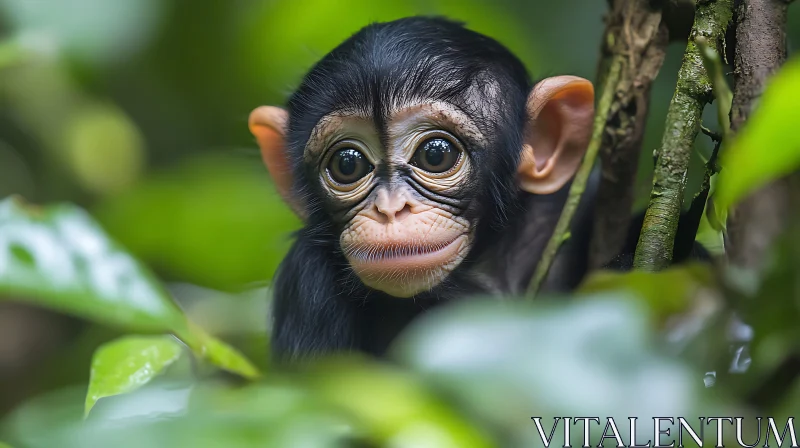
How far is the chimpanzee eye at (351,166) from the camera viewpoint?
10.8 feet

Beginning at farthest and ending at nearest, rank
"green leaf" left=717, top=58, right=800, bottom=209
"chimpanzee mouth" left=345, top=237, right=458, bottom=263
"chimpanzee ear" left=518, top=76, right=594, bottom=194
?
"chimpanzee ear" left=518, top=76, right=594, bottom=194 → "chimpanzee mouth" left=345, top=237, right=458, bottom=263 → "green leaf" left=717, top=58, right=800, bottom=209

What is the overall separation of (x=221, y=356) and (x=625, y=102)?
1.55 m

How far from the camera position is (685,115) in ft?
7.27

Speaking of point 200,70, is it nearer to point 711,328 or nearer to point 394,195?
point 394,195

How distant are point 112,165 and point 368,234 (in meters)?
4.34

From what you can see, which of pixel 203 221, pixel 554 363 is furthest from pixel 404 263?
pixel 203 221

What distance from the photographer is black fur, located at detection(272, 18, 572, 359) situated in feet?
10.7

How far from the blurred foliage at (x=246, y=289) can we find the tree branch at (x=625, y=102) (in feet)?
0.84

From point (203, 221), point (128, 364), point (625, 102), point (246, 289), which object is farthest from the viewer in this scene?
point (203, 221)

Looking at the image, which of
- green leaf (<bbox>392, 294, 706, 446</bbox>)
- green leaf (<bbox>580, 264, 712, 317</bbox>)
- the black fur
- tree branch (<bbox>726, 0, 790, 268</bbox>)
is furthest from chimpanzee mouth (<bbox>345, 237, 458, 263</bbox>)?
green leaf (<bbox>392, 294, 706, 446</bbox>)

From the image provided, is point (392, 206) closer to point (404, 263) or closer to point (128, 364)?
point (404, 263)

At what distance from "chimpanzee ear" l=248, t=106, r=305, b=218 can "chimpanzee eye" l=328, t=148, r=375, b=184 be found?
40 cm

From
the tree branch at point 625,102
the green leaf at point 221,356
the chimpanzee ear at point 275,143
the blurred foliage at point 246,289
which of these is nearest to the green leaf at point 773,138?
the blurred foliage at point 246,289

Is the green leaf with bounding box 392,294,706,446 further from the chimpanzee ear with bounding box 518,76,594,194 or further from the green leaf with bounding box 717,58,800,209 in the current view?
the chimpanzee ear with bounding box 518,76,594,194
